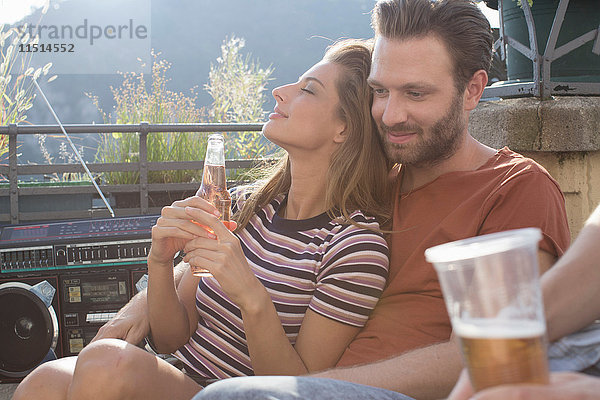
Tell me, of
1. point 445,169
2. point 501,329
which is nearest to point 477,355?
point 501,329

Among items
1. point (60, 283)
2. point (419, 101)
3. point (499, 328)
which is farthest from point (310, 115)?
point (60, 283)

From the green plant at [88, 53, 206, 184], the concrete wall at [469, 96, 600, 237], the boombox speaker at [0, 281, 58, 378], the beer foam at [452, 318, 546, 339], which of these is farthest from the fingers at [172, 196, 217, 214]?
the green plant at [88, 53, 206, 184]

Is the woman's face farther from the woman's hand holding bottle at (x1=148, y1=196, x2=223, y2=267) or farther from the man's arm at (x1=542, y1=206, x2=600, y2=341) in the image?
the man's arm at (x1=542, y1=206, x2=600, y2=341)

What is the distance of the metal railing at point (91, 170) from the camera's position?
4.54 meters

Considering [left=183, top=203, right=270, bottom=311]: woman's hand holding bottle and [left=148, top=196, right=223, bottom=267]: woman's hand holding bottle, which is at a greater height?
[left=148, top=196, right=223, bottom=267]: woman's hand holding bottle

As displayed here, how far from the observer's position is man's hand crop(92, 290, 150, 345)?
6.86 ft

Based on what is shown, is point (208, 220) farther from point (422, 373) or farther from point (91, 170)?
point (91, 170)

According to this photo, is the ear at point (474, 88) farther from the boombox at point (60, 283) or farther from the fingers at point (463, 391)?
the boombox at point (60, 283)

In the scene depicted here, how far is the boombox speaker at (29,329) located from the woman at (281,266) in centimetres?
143

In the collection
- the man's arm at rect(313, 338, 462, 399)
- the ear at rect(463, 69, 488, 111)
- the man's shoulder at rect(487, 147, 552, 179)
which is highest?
the ear at rect(463, 69, 488, 111)

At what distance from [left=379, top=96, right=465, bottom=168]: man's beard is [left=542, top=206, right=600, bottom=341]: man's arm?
0.91m

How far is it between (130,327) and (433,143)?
1086 mm

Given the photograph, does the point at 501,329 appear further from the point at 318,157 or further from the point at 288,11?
the point at 288,11

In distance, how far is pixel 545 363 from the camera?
0.76 meters
